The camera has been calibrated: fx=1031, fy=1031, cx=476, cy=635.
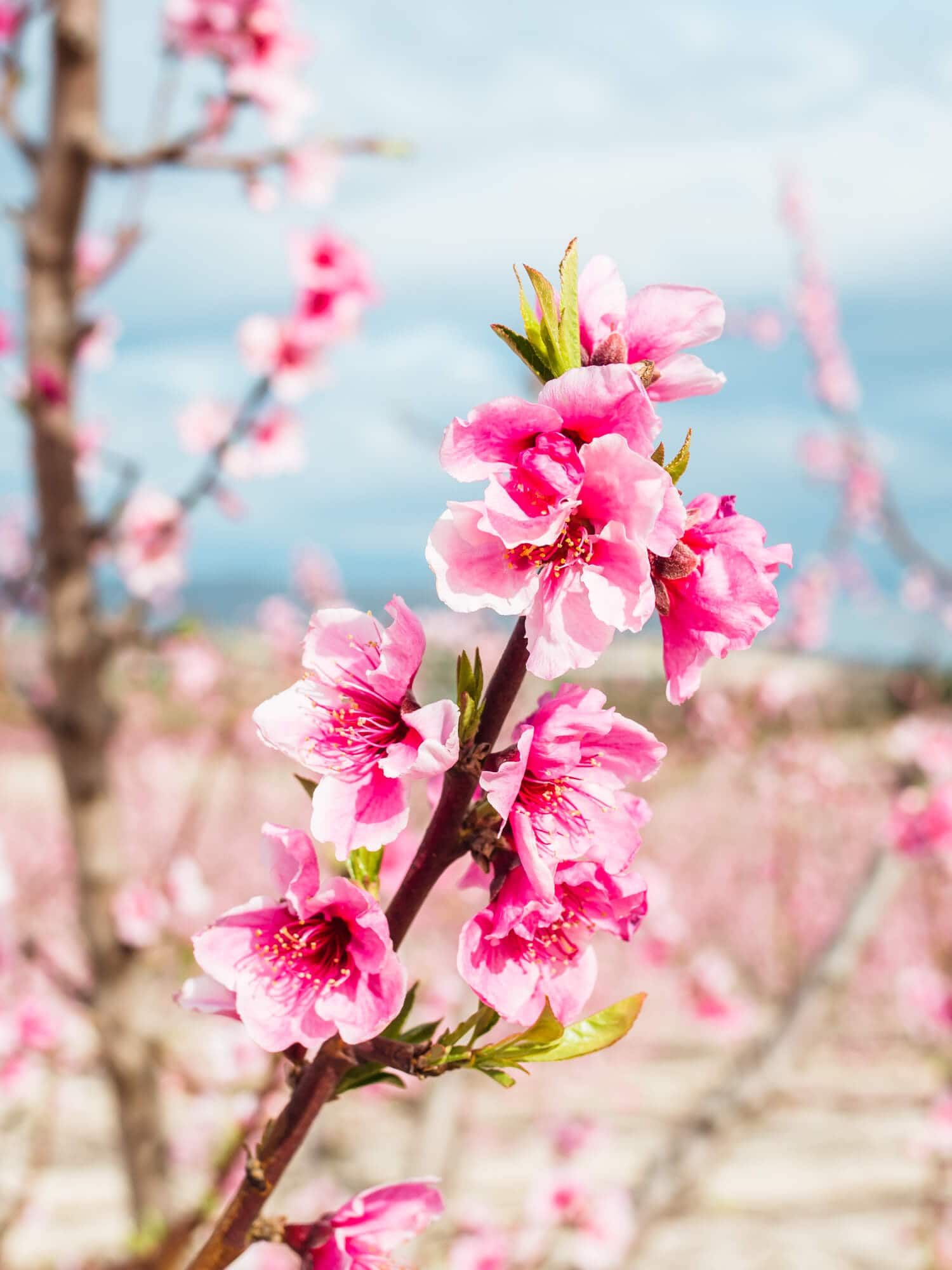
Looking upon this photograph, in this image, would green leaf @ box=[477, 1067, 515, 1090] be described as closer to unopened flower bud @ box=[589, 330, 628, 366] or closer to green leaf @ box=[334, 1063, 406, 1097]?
green leaf @ box=[334, 1063, 406, 1097]

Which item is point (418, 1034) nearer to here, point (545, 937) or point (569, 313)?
point (545, 937)

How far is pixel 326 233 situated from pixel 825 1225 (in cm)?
488

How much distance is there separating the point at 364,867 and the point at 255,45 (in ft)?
10.0

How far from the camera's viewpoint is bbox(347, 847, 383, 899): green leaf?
880mm

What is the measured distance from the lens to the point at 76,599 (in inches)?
124

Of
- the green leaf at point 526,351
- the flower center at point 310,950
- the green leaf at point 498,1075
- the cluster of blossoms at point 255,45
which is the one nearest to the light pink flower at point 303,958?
the flower center at point 310,950

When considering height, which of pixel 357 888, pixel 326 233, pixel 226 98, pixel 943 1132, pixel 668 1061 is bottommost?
pixel 668 1061

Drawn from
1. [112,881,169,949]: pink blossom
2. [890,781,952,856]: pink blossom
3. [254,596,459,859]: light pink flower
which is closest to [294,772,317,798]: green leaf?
[254,596,459,859]: light pink flower

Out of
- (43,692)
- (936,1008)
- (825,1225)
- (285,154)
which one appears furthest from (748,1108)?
(43,692)

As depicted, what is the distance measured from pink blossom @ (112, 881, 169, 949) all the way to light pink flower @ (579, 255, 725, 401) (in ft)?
8.73

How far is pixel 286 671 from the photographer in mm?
6566

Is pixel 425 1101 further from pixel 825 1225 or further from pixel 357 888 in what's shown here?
pixel 357 888

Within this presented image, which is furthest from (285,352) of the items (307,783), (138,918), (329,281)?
(307,783)

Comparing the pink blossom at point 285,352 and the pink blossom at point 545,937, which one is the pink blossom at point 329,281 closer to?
the pink blossom at point 285,352
